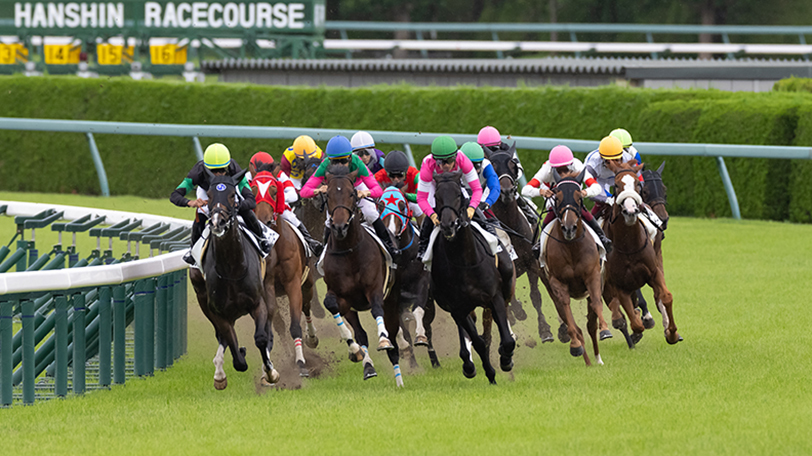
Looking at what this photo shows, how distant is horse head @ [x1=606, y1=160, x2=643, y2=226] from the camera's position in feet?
27.3

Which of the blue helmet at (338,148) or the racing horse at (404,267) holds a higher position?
the blue helmet at (338,148)

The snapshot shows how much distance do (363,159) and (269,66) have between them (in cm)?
1353

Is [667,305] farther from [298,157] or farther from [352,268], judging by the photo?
[298,157]

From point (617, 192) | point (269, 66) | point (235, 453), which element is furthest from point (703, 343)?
point (269, 66)

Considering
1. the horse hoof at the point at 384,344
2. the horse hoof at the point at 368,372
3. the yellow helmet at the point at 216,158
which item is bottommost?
the horse hoof at the point at 368,372

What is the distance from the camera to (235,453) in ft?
18.6

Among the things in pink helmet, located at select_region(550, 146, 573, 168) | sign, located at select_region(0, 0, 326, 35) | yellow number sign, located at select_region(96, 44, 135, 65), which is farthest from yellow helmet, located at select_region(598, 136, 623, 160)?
yellow number sign, located at select_region(96, 44, 135, 65)

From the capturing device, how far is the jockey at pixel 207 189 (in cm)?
751

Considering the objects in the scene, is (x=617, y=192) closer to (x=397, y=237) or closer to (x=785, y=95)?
(x=397, y=237)

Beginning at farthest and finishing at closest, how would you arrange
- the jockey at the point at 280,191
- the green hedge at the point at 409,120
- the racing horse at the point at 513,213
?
1. the green hedge at the point at 409,120
2. the racing horse at the point at 513,213
3. the jockey at the point at 280,191

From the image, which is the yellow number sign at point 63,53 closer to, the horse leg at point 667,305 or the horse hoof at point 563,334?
the horse hoof at point 563,334

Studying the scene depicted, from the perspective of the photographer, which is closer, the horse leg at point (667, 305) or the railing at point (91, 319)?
the railing at point (91, 319)

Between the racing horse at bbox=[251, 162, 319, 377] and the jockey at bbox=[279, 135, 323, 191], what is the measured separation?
1.13 meters

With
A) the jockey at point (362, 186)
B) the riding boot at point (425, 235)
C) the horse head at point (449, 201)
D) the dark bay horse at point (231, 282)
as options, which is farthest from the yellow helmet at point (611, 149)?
the dark bay horse at point (231, 282)
